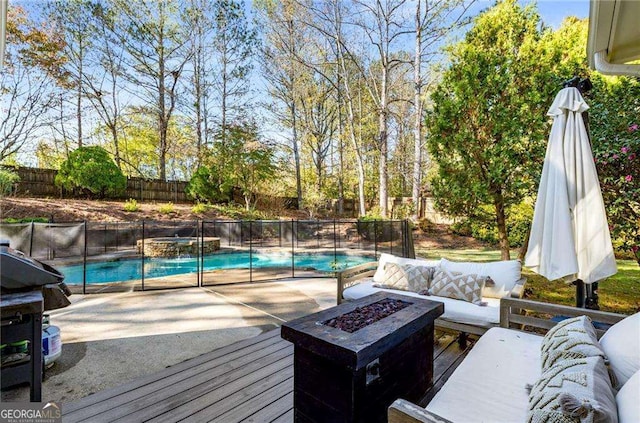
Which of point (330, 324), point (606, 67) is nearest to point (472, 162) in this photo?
point (606, 67)

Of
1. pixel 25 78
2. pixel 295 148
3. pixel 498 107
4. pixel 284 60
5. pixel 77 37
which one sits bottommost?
pixel 498 107

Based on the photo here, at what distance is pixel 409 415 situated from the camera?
1101 mm

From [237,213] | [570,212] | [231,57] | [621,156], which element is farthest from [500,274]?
[231,57]

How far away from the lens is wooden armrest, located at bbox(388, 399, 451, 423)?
107 cm

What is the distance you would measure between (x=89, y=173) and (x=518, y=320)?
1367 centimetres

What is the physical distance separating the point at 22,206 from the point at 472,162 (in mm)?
12355

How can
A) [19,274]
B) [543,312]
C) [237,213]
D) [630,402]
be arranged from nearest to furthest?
[630,402] < [19,274] < [543,312] < [237,213]

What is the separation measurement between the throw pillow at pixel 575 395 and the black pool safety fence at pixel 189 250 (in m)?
5.18

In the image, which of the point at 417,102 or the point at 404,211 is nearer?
the point at 417,102

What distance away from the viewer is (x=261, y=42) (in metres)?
15.8

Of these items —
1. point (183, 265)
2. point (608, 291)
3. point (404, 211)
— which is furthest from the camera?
point (404, 211)

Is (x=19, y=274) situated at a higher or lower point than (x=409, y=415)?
higher

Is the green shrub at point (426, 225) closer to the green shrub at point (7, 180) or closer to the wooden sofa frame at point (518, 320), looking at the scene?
the wooden sofa frame at point (518, 320)

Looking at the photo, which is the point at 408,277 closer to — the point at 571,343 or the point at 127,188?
the point at 571,343
